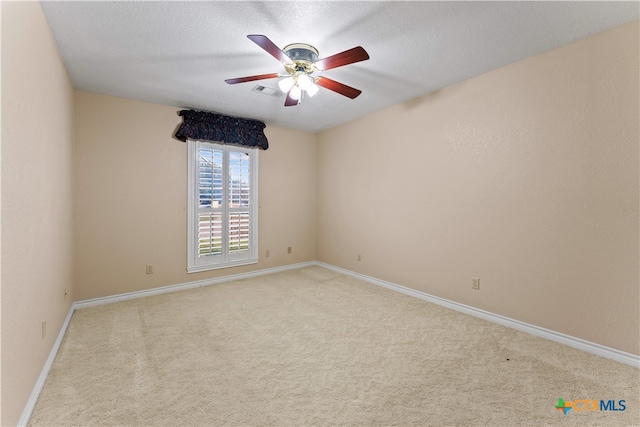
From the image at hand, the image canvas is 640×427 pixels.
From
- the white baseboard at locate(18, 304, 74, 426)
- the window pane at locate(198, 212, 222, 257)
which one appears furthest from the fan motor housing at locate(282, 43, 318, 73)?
the white baseboard at locate(18, 304, 74, 426)

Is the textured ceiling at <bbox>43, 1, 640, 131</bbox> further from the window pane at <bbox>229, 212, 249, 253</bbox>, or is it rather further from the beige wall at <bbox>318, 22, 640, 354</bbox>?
the window pane at <bbox>229, 212, 249, 253</bbox>

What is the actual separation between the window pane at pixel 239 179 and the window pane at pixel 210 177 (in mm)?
168

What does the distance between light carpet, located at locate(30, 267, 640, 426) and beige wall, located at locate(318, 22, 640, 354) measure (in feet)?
1.35

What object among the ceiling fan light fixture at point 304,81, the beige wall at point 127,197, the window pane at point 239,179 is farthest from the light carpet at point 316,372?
the ceiling fan light fixture at point 304,81

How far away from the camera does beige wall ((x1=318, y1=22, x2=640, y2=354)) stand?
2.22m

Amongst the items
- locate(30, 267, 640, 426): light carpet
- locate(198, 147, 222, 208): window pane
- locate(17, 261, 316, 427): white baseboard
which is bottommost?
locate(30, 267, 640, 426): light carpet

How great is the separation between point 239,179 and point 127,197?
149cm

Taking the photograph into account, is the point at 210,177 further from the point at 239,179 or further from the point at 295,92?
the point at 295,92

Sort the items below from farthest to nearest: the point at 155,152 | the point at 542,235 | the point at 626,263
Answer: the point at 155,152, the point at 542,235, the point at 626,263

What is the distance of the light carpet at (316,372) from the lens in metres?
1.67

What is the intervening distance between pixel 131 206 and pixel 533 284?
4.50 metres

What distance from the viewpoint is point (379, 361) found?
222cm

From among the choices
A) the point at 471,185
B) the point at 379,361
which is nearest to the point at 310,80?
the point at 471,185

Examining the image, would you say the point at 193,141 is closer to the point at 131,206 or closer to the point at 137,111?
the point at 137,111
